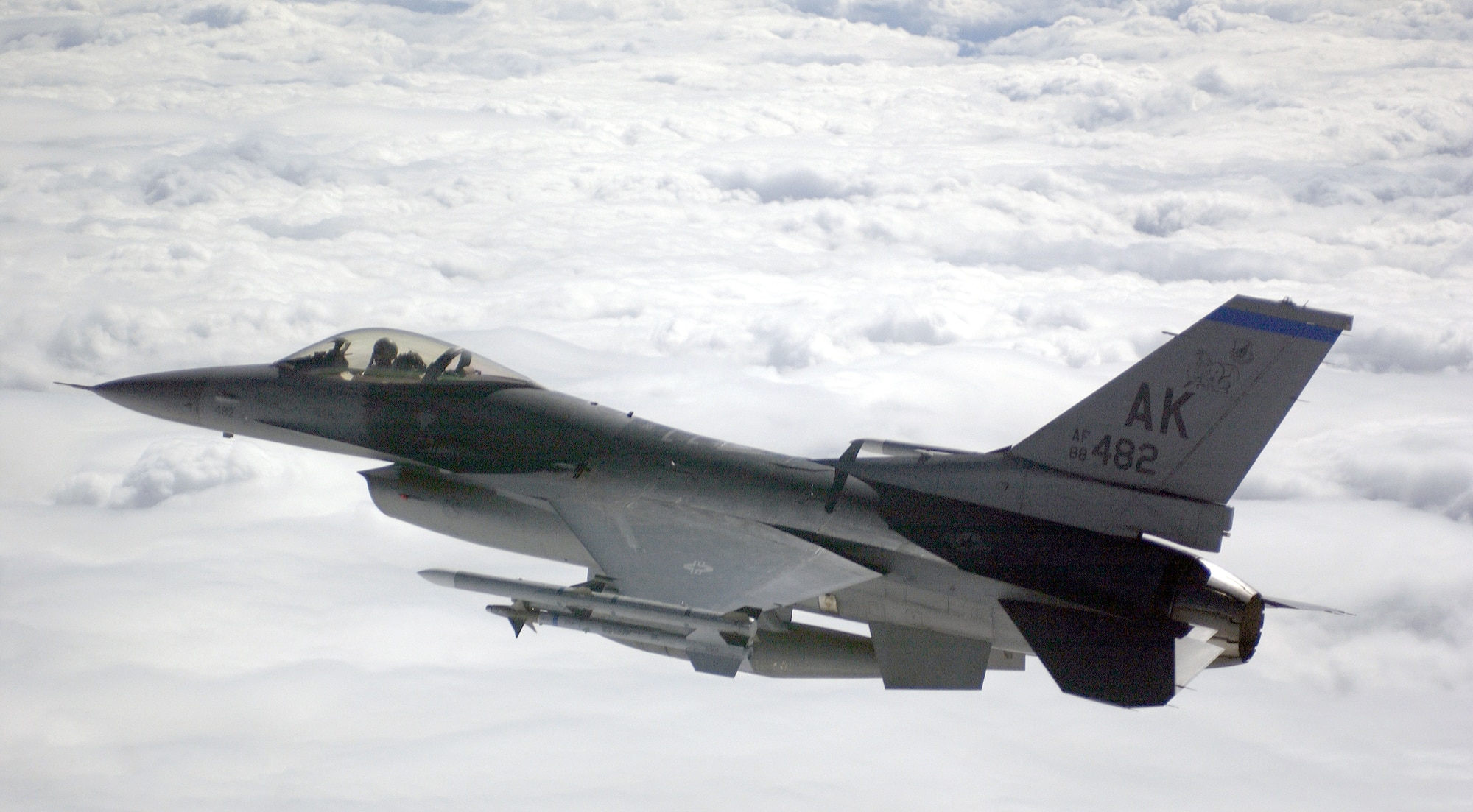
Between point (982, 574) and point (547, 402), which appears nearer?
point (982, 574)

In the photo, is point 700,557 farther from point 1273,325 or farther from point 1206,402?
point 1273,325

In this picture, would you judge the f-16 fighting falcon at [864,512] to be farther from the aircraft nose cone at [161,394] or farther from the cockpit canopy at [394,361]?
the aircraft nose cone at [161,394]

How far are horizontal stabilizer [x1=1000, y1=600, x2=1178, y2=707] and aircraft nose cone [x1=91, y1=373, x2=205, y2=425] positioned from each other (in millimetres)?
8747

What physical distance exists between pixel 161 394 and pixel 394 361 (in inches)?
107

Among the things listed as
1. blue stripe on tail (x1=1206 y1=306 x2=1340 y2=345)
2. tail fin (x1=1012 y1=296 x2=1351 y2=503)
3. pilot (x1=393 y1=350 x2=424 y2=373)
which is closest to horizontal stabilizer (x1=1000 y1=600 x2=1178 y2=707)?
tail fin (x1=1012 y1=296 x2=1351 y2=503)

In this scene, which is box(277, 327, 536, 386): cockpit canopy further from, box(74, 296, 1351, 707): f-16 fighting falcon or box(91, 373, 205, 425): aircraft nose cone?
box(91, 373, 205, 425): aircraft nose cone

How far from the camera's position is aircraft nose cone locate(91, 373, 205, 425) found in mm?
12070

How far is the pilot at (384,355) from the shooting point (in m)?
11.8

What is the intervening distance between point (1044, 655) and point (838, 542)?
2.06 metres

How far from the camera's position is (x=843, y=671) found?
10.5m

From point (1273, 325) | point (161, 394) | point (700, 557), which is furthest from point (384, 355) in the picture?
point (1273, 325)

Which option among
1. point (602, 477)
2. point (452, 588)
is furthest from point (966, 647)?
point (452, 588)

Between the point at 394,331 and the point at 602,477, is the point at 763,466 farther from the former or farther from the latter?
the point at 394,331

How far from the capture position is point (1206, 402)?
9258mm
